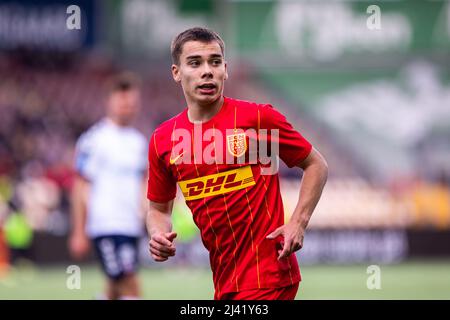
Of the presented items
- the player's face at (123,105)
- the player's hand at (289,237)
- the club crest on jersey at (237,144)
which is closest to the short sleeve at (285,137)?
the club crest on jersey at (237,144)

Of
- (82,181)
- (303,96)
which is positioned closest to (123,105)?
(82,181)

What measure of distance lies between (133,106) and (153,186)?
12.7ft

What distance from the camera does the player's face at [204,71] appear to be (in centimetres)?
516

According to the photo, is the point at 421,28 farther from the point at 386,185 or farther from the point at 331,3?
the point at 386,185

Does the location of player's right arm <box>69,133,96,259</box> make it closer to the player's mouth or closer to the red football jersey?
the red football jersey

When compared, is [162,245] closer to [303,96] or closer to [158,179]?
[158,179]

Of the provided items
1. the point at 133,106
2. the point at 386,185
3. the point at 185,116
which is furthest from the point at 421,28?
the point at 185,116

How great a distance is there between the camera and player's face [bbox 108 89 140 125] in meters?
9.20

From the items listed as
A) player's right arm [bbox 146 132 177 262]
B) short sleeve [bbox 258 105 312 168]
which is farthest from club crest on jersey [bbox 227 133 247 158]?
player's right arm [bbox 146 132 177 262]

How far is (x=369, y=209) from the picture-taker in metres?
19.7

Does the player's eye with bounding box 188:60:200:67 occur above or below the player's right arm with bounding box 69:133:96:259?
above

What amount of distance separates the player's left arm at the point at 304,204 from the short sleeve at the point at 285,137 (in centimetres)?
4

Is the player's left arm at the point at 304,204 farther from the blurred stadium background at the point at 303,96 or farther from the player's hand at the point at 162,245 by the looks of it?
the blurred stadium background at the point at 303,96

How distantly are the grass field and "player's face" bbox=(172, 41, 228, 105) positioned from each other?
22.5 ft
